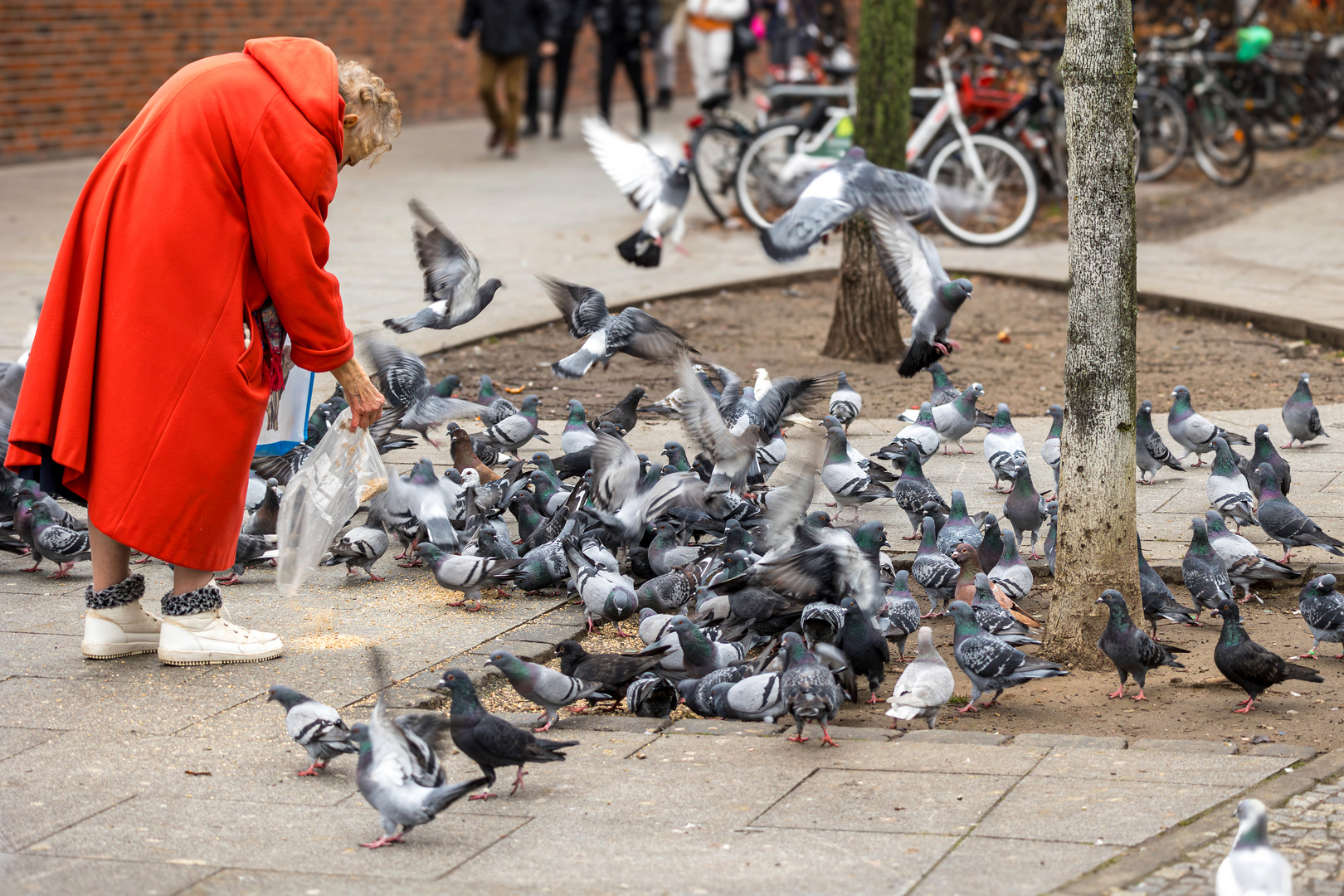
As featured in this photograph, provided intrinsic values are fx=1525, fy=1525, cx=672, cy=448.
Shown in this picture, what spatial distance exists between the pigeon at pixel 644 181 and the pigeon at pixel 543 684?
4.17 m

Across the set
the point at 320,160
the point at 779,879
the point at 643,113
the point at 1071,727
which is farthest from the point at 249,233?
the point at 643,113

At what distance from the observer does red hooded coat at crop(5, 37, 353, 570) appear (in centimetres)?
415

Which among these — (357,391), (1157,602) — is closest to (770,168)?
(1157,602)

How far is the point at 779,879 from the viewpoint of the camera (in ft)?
10.3

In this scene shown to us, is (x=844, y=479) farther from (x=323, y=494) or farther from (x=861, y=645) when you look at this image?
(x=323, y=494)

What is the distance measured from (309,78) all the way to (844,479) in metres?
2.74

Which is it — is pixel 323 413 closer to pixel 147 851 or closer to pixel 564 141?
pixel 147 851

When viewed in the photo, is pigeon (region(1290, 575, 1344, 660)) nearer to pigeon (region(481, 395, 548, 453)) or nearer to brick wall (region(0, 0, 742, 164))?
pigeon (region(481, 395, 548, 453))

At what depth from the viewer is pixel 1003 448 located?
6.45 metres

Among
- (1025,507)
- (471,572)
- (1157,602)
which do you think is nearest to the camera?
(1157,602)

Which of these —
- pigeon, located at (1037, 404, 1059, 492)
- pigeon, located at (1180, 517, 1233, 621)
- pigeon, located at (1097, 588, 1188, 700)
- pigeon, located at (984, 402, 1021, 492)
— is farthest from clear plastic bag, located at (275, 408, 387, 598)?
pigeon, located at (1037, 404, 1059, 492)

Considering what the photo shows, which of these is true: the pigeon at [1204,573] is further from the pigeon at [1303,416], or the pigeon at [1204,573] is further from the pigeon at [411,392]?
the pigeon at [411,392]

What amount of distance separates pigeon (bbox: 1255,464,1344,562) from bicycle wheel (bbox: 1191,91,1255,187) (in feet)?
35.1

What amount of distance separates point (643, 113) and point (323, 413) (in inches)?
478
